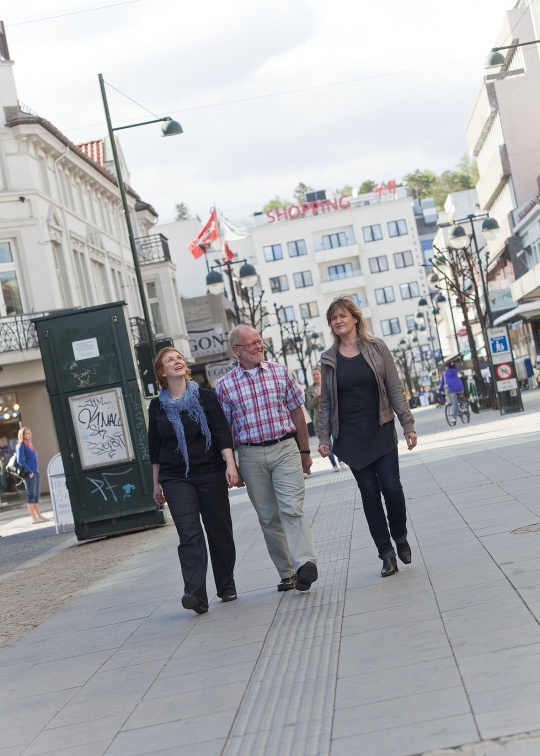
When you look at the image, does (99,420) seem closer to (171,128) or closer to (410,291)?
(171,128)

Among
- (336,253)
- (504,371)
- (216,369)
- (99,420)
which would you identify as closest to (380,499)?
(99,420)

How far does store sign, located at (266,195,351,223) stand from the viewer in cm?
12331

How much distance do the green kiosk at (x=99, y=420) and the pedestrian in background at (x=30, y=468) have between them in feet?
26.0

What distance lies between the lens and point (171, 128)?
26828 mm

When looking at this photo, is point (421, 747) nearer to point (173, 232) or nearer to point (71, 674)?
point (71, 674)

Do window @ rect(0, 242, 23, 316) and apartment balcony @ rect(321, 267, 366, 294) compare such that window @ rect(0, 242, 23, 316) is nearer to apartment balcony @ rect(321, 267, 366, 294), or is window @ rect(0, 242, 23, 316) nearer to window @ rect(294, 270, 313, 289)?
apartment balcony @ rect(321, 267, 366, 294)

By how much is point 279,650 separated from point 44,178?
32.7m

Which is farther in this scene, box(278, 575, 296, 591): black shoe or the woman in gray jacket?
box(278, 575, 296, 591): black shoe

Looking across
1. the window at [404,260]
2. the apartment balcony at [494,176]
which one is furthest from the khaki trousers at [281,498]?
the window at [404,260]

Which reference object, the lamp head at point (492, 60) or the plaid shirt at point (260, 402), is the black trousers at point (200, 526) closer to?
the plaid shirt at point (260, 402)

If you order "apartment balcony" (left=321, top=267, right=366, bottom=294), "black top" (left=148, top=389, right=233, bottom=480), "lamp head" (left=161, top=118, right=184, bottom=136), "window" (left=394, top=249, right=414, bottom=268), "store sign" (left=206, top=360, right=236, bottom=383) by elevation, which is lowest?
"black top" (left=148, top=389, right=233, bottom=480)

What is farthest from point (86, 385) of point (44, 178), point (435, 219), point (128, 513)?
point (435, 219)

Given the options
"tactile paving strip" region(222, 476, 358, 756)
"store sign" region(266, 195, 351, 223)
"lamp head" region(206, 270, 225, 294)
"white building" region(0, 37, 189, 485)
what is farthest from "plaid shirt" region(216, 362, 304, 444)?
"store sign" region(266, 195, 351, 223)

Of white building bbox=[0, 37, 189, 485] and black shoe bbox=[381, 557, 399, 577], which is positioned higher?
white building bbox=[0, 37, 189, 485]
